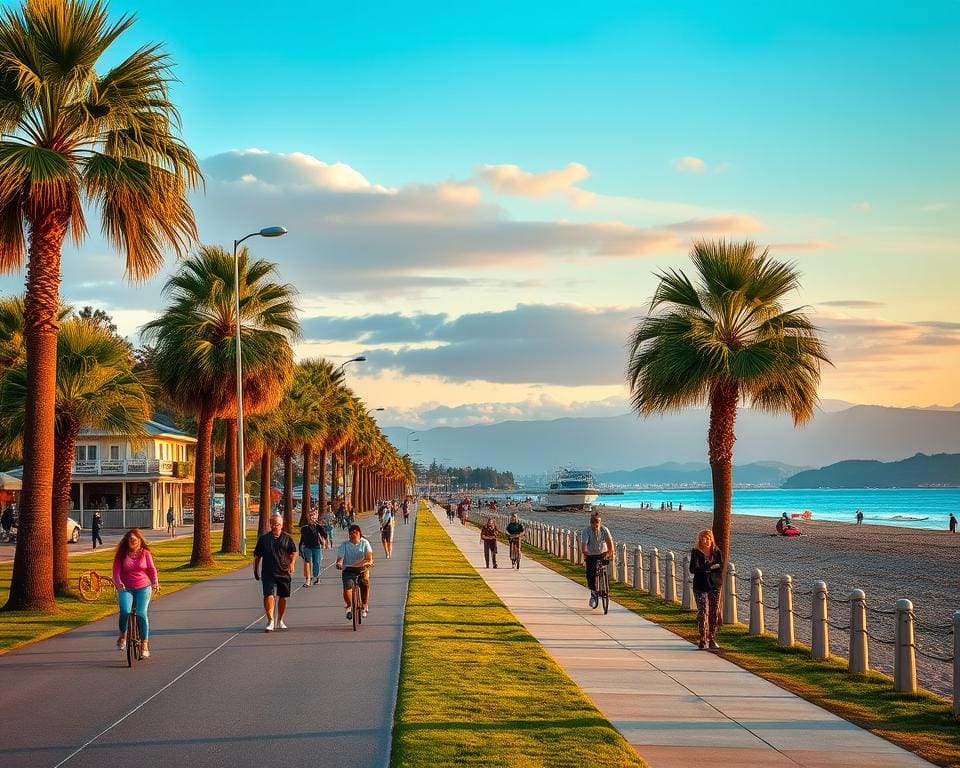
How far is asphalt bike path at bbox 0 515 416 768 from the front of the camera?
29.7 feet

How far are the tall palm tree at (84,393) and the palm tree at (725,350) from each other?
14873 millimetres

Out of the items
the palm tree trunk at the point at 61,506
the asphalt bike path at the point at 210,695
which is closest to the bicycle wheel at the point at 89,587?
the palm tree trunk at the point at 61,506

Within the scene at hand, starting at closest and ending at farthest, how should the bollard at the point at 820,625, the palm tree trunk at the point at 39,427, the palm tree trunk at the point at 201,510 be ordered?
the bollard at the point at 820,625 < the palm tree trunk at the point at 39,427 < the palm tree trunk at the point at 201,510

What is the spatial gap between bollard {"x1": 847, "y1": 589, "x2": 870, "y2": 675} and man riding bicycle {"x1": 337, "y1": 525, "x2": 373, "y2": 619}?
7.68 meters

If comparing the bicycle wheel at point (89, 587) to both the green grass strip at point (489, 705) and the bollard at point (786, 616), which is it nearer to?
the green grass strip at point (489, 705)

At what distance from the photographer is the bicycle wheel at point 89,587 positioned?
77.8 feet

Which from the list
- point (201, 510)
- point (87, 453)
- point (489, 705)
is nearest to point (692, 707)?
point (489, 705)

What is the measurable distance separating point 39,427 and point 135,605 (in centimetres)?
775

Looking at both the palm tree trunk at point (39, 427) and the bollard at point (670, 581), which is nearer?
the palm tree trunk at point (39, 427)

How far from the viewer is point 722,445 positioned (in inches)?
786

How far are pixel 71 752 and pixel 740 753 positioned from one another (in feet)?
17.8

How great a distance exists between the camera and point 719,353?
745 inches

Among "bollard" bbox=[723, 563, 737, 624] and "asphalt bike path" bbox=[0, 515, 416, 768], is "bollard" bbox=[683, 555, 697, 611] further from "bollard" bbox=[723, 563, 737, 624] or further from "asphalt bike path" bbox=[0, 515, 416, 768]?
"asphalt bike path" bbox=[0, 515, 416, 768]

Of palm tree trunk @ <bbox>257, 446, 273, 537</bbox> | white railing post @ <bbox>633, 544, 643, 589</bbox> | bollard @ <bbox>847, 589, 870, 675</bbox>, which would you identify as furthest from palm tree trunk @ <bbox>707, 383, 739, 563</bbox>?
palm tree trunk @ <bbox>257, 446, 273, 537</bbox>
